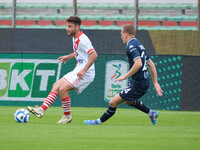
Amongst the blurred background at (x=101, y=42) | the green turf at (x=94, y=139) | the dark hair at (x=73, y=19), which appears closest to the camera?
the green turf at (x=94, y=139)

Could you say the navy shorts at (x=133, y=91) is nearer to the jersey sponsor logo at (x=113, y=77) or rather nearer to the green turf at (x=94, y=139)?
the green turf at (x=94, y=139)

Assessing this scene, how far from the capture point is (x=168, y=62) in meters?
15.6

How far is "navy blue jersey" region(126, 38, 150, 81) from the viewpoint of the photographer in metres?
8.47

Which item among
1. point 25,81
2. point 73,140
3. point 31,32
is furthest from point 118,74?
point 73,140

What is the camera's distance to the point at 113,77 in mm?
15648

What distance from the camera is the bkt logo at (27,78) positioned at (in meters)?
15.7

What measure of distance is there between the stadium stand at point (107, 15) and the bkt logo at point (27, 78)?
239 centimetres

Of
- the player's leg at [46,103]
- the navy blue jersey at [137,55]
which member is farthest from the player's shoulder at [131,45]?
the player's leg at [46,103]

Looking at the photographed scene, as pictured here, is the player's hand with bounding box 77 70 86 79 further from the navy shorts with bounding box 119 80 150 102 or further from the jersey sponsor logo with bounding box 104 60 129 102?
the jersey sponsor logo with bounding box 104 60 129 102

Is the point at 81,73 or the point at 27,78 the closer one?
the point at 81,73

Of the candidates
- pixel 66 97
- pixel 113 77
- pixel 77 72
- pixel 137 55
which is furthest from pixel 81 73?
pixel 113 77

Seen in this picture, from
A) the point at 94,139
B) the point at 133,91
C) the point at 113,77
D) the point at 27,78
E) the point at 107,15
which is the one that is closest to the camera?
the point at 94,139

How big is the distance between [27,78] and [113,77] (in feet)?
8.84

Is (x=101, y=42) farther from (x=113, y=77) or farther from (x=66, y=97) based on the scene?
(x=66, y=97)
